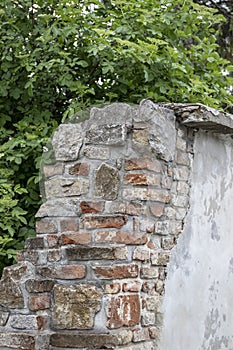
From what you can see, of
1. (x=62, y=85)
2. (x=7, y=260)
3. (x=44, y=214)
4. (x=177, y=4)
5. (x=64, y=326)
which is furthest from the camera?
(x=177, y=4)

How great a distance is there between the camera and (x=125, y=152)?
412cm

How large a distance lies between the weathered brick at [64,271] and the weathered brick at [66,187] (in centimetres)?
40

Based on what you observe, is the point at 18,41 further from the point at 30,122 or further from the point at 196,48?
the point at 196,48

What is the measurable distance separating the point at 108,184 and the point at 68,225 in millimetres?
315

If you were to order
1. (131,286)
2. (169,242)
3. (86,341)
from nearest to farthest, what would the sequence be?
(86,341) < (131,286) < (169,242)

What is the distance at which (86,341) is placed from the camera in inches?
154

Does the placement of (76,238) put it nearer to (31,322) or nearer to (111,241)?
(111,241)

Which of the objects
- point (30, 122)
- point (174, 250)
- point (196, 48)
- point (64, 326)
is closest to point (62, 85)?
point (30, 122)

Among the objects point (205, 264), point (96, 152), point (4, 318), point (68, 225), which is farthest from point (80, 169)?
point (205, 264)

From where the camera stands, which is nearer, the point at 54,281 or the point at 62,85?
the point at 54,281

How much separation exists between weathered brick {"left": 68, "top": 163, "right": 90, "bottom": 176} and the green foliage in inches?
40.2

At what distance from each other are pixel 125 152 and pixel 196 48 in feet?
6.85

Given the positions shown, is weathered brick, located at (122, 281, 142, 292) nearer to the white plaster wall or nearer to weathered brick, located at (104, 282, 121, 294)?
weathered brick, located at (104, 282, 121, 294)

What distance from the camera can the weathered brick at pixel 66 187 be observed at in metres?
4.13
